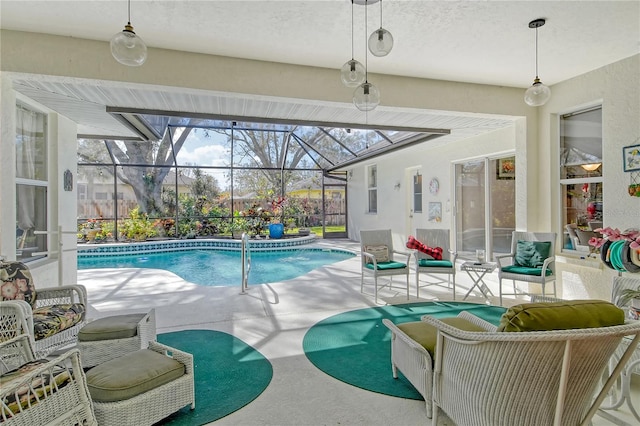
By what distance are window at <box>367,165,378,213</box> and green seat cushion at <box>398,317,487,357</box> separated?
8781 millimetres

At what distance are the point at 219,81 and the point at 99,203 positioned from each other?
10.3 metres

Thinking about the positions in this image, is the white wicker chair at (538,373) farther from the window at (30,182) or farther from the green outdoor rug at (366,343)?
the window at (30,182)

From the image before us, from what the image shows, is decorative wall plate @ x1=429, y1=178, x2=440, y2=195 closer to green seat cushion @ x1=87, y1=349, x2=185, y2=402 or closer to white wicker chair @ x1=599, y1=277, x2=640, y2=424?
white wicker chair @ x1=599, y1=277, x2=640, y2=424

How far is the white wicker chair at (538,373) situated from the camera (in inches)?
54.4

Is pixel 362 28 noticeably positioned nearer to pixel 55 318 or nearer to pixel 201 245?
pixel 55 318

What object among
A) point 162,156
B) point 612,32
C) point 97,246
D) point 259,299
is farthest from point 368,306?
point 162,156

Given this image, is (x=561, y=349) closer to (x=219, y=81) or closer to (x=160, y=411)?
(x=160, y=411)

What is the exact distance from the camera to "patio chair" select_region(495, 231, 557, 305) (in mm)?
4508

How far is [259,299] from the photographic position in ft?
16.5

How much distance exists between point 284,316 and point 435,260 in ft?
8.52

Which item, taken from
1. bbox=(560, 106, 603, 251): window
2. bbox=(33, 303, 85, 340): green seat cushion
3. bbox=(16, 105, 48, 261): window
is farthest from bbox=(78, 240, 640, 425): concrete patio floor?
bbox=(560, 106, 603, 251): window

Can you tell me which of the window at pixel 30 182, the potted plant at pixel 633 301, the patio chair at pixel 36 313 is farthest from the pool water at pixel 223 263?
the potted plant at pixel 633 301

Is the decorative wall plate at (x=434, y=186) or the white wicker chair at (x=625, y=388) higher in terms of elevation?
the decorative wall plate at (x=434, y=186)

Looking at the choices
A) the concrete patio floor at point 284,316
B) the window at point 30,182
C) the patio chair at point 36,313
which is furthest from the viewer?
the window at point 30,182
